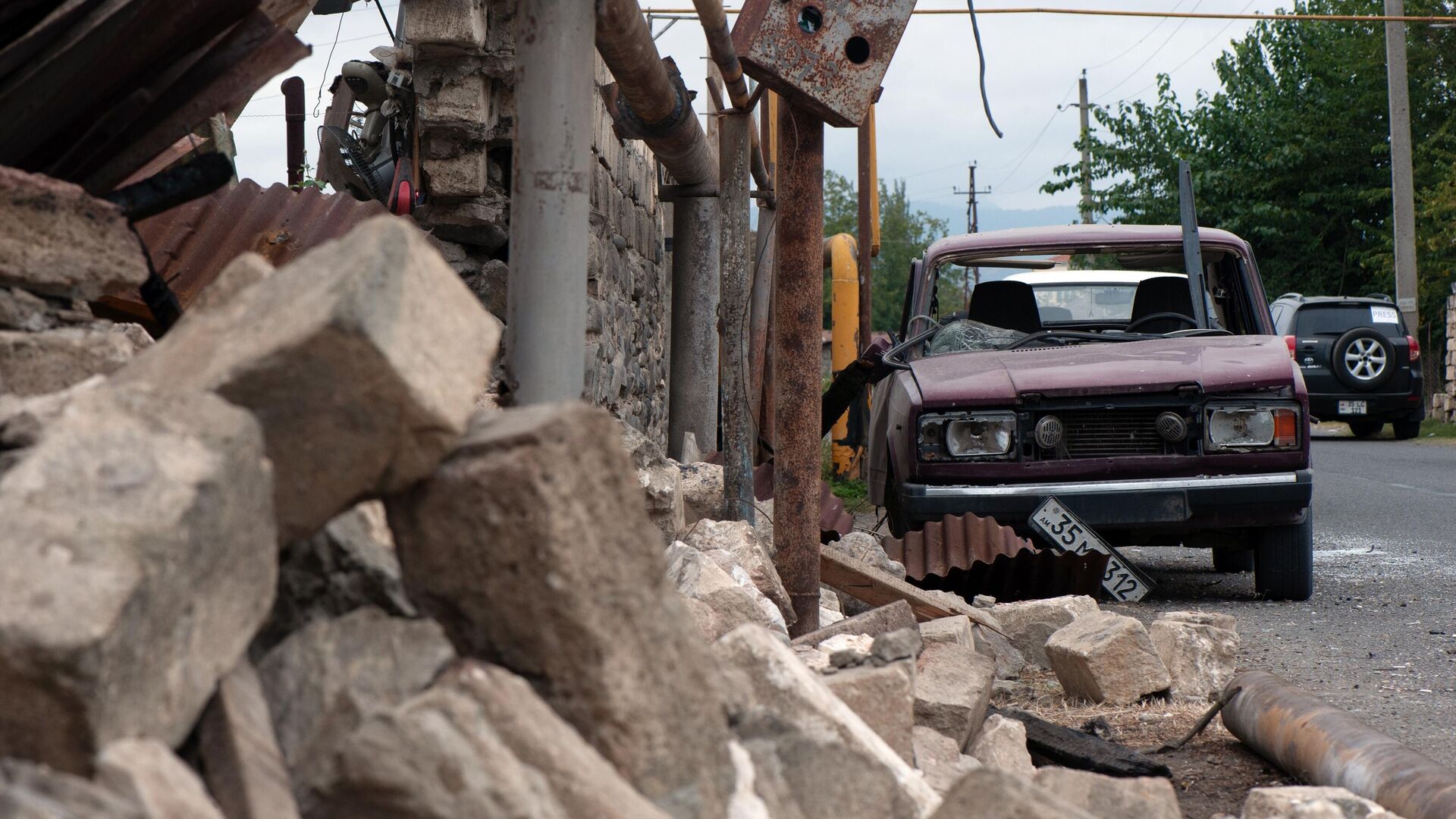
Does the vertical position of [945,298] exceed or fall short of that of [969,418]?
it exceeds it

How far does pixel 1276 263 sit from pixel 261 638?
1183 inches

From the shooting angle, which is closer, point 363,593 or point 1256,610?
point 363,593

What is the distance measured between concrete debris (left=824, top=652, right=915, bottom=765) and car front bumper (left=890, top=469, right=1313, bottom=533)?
3095mm

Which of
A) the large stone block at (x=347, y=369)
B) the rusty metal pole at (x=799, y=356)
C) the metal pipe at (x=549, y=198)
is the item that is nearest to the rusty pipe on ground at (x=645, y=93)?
the metal pipe at (x=549, y=198)

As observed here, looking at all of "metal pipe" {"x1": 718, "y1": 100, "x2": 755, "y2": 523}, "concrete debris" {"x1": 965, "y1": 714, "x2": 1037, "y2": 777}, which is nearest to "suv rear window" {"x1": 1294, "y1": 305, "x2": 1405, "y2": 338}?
"metal pipe" {"x1": 718, "y1": 100, "x2": 755, "y2": 523}

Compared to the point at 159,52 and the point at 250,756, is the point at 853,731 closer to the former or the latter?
the point at 250,756

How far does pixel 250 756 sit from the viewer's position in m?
1.37

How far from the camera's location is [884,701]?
2.28 m

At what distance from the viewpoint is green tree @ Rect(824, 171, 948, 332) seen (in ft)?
211

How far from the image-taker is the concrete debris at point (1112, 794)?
2137mm

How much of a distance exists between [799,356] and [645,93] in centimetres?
99

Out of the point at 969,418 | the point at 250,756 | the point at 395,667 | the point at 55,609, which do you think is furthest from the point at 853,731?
the point at 969,418

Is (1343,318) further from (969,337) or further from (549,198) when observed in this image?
(549,198)

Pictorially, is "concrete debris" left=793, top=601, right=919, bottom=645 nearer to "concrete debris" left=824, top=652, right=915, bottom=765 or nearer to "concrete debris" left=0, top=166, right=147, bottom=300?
"concrete debris" left=824, top=652, right=915, bottom=765
